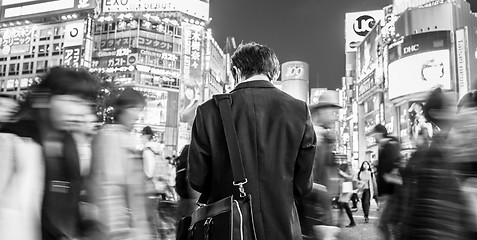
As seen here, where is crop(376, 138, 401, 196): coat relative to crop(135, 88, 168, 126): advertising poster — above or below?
below

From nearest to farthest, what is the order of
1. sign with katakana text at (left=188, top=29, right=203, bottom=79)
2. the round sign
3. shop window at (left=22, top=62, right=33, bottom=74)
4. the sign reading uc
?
the round sign
sign with katakana text at (left=188, top=29, right=203, bottom=79)
shop window at (left=22, top=62, right=33, bottom=74)
the sign reading uc

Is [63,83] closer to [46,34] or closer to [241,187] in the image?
[241,187]

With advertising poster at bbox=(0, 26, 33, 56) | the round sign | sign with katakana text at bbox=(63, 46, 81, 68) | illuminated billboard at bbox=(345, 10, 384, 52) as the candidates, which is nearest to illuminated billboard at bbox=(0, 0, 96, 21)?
the round sign

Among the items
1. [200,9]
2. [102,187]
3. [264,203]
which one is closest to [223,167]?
[264,203]

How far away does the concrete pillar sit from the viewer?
110750 mm

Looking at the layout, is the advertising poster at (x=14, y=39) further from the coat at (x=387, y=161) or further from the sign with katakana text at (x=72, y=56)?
the coat at (x=387, y=161)

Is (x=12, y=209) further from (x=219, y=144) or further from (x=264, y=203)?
(x=264, y=203)

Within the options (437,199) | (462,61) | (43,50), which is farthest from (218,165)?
(43,50)

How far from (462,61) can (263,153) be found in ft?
103

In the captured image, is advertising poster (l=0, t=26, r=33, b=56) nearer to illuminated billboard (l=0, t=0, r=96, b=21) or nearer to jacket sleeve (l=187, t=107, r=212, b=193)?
illuminated billboard (l=0, t=0, r=96, b=21)

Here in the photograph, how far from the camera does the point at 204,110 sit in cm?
205

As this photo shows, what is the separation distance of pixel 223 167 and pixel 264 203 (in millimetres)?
251

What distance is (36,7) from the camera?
40.7m

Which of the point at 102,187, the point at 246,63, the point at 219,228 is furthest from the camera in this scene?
the point at 102,187
